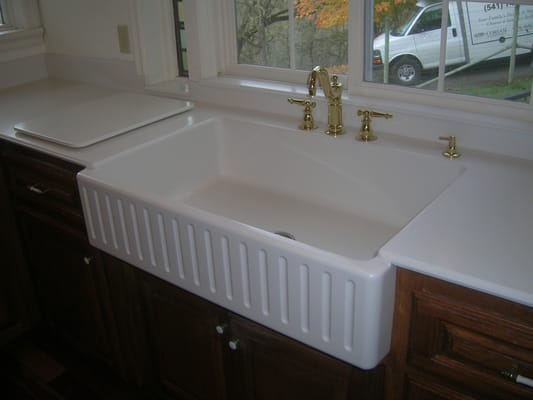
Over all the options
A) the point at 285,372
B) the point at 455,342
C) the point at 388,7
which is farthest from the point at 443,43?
the point at 285,372

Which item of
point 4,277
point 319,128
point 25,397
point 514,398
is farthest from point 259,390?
point 4,277

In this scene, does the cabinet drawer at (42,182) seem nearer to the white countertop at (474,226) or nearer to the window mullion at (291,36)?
the white countertop at (474,226)

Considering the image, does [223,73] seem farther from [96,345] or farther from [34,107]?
[96,345]

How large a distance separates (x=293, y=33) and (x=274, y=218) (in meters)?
0.64

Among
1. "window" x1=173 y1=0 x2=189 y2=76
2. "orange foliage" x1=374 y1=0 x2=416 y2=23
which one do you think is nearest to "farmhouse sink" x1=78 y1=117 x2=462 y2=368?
"orange foliage" x1=374 y1=0 x2=416 y2=23

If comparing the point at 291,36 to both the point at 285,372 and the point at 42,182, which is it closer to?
the point at 42,182

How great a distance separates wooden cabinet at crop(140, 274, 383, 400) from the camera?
1227 mm

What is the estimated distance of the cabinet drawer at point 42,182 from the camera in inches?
63.9

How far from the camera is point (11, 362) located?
84.4 inches

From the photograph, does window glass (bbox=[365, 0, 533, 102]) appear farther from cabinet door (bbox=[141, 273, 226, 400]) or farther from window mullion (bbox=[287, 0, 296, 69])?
cabinet door (bbox=[141, 273, 226, 400])

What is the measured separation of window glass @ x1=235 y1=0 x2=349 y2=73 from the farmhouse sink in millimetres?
302

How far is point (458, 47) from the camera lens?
1.50 m

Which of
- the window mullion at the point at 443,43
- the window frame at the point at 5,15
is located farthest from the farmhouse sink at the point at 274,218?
the window frame at the point at 5,15

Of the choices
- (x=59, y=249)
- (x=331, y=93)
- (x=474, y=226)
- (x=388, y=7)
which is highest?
(x=388, y=7)
